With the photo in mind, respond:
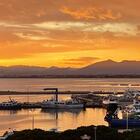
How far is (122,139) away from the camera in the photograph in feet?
59.7

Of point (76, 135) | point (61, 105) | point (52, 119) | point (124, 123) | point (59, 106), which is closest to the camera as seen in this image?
point (76, 135)

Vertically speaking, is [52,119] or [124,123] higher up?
[124,123]

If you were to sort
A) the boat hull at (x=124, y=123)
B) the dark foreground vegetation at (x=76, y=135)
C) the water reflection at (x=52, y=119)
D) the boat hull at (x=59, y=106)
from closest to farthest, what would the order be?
the dark foreground vegetation at (x=76, y=135)
the boat hull at (x=124, y=123)
the water reflection at (x=52, y=119)
the boat hull at (x=59, y=106)

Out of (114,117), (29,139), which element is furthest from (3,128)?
(29,139)

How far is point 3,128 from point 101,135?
68.4 ft

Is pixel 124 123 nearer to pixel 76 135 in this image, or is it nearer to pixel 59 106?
pixel 59 106

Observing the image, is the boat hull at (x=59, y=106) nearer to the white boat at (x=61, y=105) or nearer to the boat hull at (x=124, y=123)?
the white boat at (x=61, y=105)

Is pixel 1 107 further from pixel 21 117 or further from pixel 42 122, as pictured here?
pixel 42 122

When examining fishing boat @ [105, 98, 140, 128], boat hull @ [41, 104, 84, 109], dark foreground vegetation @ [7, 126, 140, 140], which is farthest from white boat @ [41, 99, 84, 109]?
dark foreground vegetation @ [7, 126, 140, 140]

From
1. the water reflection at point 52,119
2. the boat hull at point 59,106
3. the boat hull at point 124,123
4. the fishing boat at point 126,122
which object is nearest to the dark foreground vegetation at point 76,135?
the fishing boat at point 126,122

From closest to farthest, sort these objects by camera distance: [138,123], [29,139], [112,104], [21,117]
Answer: [29,139] → [138,123] → [21,117] → [112,104]

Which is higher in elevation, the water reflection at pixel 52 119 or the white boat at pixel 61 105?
the white boat at pixel 61 105

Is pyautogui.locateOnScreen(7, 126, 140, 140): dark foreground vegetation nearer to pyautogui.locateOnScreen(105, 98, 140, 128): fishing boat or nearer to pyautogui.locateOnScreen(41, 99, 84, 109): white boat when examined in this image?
pyautogui.locateOnScreen(105, 98, 140, 128): fishing boat

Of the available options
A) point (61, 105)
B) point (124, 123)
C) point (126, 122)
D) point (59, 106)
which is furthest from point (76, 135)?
point (61, 105)
